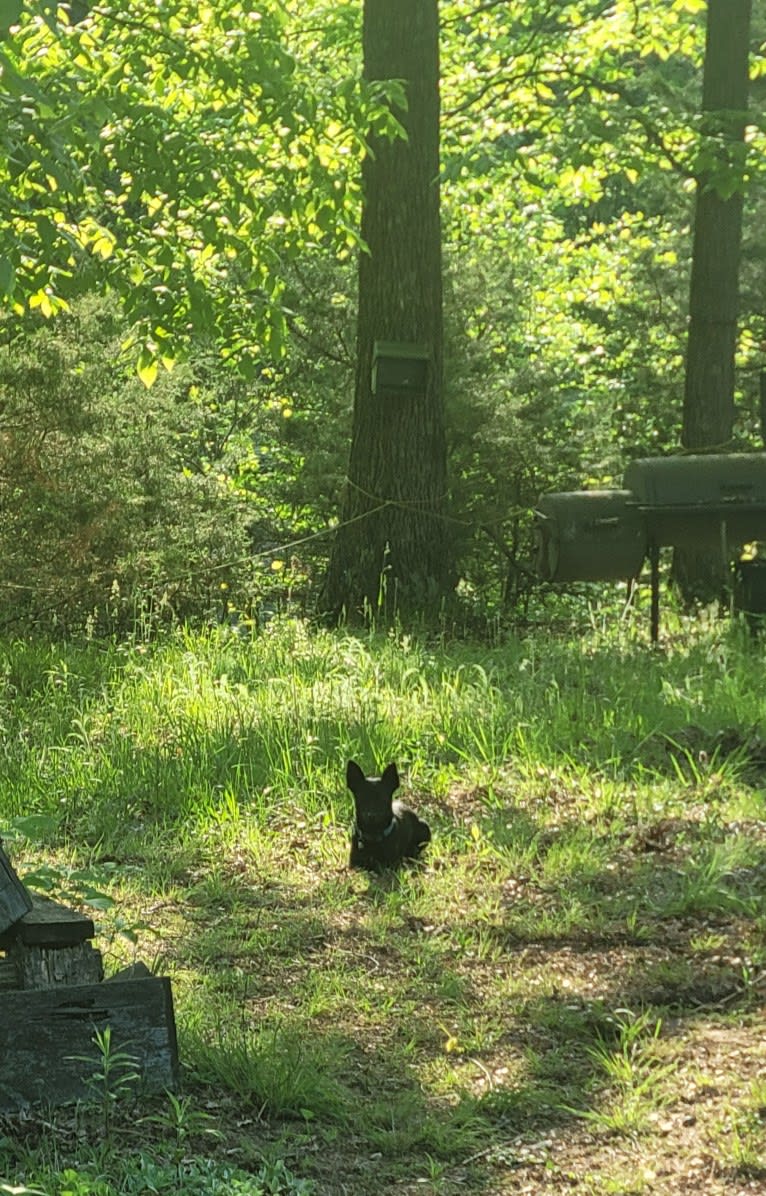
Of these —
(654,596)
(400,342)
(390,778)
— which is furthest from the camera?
(400,342)

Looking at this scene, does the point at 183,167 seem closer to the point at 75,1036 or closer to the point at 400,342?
the point at 400,342

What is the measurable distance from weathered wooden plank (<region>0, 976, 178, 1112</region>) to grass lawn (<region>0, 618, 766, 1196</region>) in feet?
0.21

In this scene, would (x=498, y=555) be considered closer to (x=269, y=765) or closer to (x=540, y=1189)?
(x=269, y=765)

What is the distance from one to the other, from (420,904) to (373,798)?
485mm

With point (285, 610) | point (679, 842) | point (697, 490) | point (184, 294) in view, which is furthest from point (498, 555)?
point (679, 842)

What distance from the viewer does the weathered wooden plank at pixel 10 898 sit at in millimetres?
3891

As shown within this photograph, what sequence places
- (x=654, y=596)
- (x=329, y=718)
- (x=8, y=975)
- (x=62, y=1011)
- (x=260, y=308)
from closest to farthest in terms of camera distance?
1. (x=62, y=1011)
2. (x=8, y=975)
3. (x=329, y=718)
4. (x=260, y=308)
5. (x=654, y=596)

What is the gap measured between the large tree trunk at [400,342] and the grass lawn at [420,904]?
119cm

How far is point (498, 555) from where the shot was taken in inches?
524

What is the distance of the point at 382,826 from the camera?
6062mm

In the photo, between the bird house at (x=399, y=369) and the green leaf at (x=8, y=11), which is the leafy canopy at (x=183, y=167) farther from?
the green leaf at (x=8, y=11)

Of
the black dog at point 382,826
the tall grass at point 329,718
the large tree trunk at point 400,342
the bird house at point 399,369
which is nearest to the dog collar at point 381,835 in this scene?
the black dog at point 382,826

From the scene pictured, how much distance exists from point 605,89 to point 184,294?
894cm

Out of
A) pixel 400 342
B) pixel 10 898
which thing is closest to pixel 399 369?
pixel 400 342
